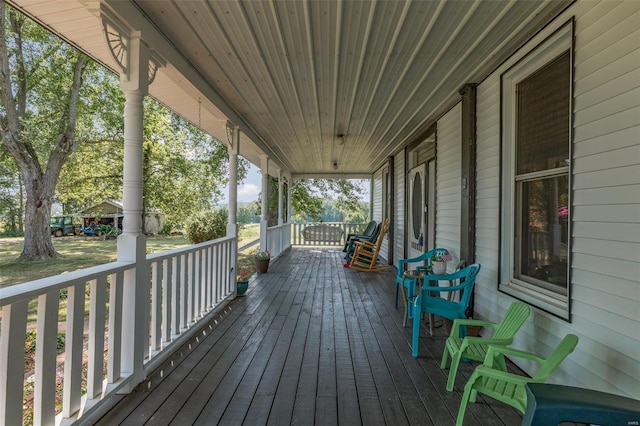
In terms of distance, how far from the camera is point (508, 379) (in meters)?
1.55

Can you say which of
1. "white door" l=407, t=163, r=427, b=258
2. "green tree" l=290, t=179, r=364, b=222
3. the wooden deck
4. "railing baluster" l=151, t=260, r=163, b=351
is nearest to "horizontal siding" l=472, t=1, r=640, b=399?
the wooden deck

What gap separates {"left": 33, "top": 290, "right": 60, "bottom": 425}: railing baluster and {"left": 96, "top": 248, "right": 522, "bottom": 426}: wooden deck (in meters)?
0.35

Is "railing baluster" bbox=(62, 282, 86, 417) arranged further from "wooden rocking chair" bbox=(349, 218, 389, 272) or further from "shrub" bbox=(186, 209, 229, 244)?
"shrub" bbox=(186, 209, 229, 244)

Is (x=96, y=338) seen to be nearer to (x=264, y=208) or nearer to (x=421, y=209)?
(x=421, y=209)

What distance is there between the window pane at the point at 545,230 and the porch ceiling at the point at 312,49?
1115 millimetres

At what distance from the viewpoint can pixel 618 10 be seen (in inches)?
66.2

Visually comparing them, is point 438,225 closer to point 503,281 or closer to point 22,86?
point 503,281

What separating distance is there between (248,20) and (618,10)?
2.10 metres

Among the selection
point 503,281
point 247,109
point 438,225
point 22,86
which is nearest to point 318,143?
point 247,109

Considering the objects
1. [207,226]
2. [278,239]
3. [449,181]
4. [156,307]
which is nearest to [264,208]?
[278,239]

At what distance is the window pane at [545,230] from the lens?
2.19m

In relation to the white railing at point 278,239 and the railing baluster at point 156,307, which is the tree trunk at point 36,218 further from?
the railing baluster at point 156,307

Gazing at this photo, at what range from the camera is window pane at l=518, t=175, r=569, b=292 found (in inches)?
86.0

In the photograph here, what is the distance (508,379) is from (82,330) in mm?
2182
